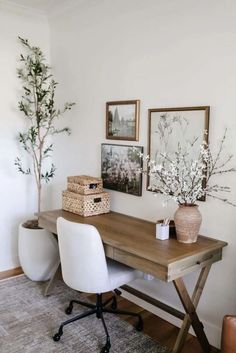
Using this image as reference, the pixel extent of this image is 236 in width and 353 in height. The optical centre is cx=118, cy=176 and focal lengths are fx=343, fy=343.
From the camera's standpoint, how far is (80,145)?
11.2 feet

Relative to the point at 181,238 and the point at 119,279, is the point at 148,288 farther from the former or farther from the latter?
the point at 181,238

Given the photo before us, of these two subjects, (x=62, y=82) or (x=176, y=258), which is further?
(x=62, y=82)

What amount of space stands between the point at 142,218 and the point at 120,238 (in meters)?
0.57

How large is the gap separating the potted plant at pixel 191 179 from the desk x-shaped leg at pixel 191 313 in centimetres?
27

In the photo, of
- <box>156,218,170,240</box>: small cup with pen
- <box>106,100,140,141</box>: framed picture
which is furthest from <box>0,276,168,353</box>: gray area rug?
<box>106,100,140,141</box>: framed picture

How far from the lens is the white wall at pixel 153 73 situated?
220 cm

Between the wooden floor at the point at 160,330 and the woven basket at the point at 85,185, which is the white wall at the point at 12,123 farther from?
the wooden floor at the point at 160,330

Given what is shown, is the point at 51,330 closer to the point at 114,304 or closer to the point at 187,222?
the point at 114,304

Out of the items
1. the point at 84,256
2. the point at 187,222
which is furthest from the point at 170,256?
the point at 84,256

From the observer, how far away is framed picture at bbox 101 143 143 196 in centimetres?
280

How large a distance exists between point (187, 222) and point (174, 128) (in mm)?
724

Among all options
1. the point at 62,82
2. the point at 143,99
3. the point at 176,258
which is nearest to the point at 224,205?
the point at 176,258

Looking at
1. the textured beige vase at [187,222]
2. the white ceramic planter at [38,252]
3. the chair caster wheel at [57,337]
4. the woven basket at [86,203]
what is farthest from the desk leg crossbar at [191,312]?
the white ceramic planter at [38,252]

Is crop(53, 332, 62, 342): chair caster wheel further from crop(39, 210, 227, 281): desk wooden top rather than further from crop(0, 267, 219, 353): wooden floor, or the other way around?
crop(39, 210, 227, 281): desk wooden top
